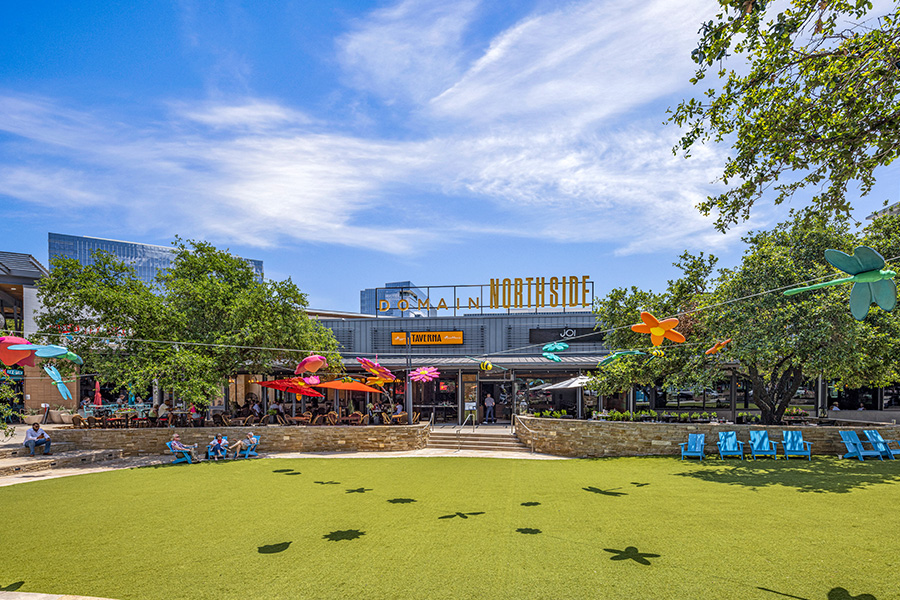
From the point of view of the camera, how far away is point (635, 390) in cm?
2295

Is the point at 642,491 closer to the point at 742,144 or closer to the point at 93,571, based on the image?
the point at 742,144

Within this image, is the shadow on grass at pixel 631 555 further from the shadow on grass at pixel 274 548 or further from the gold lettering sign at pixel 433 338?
the gold lettering sign at pixel 433 338

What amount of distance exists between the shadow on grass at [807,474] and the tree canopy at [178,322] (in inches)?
455

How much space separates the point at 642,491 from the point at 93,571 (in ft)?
27.8

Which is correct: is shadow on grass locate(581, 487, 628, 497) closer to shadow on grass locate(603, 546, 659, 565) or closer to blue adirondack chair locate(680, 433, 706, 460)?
shadow on grass locate(603, 546, 659, 565)

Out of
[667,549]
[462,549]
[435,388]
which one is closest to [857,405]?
[435,388]

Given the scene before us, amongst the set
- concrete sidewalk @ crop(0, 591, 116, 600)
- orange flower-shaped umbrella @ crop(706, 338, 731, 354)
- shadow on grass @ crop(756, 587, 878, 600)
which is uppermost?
orange flower-shaped umbrella @ crop(706, 338, 731, 354)

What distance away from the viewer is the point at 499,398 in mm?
22906

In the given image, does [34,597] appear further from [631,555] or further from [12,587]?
[631,555]

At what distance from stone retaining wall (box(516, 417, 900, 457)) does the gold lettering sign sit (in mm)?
9875

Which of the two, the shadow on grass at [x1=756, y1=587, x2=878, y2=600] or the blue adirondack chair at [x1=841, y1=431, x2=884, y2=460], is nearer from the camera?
the shadow on grass at [x1=756, y1=587, x2=878, y2=600]

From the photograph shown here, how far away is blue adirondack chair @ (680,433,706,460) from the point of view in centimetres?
1352

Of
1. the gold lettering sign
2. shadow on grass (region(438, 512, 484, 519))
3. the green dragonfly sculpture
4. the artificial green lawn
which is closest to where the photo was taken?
the green dragonfly sculpture

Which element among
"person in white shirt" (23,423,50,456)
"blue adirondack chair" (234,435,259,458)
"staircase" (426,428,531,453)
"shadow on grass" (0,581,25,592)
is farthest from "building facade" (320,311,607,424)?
"shadow on grass" (0,581,25,592)
